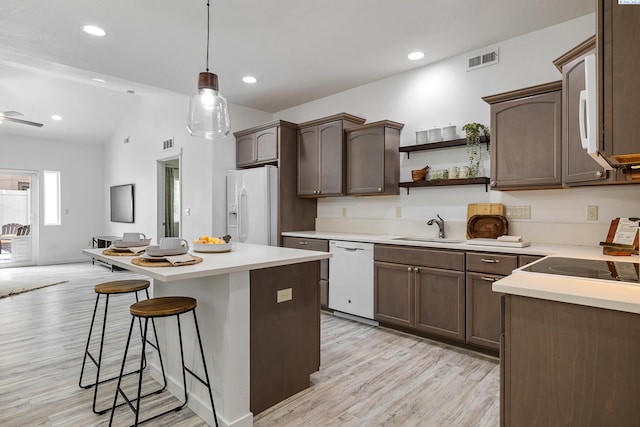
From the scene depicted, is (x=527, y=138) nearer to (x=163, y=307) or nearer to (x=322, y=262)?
(x=322, y=262)

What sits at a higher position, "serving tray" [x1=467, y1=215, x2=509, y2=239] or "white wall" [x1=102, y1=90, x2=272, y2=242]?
"white wall" [x1=102, y1=90, x2=272, y2=242]

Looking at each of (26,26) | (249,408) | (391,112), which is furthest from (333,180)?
(26,26)

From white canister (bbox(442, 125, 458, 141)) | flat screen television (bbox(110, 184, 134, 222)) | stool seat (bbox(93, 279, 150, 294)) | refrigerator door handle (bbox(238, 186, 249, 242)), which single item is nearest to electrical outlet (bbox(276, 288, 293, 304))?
stool seat (bbox(93, 279, 150, 294))

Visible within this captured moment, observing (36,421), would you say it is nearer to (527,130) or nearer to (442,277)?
(442,277)

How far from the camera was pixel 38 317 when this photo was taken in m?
3.99

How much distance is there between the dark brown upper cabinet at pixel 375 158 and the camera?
3811mm

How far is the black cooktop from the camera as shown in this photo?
4.87 ft

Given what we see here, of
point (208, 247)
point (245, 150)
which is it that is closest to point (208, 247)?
point (208, 247)

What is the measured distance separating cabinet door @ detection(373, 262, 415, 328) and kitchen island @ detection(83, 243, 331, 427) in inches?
45.7

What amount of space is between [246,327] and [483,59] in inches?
126

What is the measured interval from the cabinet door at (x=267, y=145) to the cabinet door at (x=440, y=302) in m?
2.40

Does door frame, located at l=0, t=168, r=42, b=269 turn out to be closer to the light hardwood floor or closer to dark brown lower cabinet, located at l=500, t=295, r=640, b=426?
the light hardwood floor

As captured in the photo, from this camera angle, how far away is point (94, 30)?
3.07 meters

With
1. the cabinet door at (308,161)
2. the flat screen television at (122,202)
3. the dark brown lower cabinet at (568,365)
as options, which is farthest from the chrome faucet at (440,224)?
the flat screen television at (122,202)
